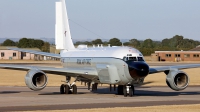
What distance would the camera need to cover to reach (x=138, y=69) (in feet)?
114

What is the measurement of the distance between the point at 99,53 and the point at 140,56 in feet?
13.7

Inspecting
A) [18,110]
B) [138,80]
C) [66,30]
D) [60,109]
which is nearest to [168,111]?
[60,109]

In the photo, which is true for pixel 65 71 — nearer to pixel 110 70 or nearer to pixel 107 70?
pixel 107 70

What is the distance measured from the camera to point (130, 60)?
35.8 m

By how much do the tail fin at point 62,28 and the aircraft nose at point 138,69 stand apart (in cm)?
1227

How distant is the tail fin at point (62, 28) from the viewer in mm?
46719

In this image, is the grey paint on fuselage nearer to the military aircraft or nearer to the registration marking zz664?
the military aircraft

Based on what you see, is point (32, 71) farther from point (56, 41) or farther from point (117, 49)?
point (56, 41)

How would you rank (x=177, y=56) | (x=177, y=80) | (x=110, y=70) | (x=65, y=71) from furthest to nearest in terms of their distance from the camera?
(x=177, y=56) < (x=65, y=71) < (x=177, y=80) < (x=110, y=70)

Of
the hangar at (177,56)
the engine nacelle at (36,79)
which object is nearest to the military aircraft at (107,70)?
the engine nacelle at (36,79)

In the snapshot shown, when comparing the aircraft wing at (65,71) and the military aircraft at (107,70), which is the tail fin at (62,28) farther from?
the aircraft wing at (65,71)

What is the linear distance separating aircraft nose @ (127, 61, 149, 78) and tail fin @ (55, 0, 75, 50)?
40.3ft

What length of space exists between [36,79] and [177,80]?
385 inches

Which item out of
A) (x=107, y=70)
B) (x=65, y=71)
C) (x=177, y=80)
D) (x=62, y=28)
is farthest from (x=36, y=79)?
(x=62, y=28)
